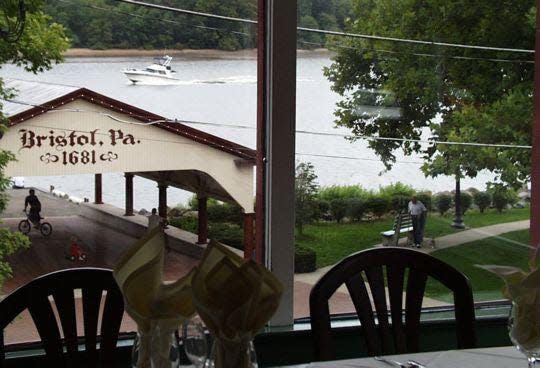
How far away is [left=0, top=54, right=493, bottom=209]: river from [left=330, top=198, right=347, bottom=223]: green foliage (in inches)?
3.1

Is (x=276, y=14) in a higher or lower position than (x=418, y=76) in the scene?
higher

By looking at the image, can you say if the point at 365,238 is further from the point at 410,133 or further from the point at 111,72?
the point at 111,72

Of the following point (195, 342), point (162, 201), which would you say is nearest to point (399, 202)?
point (162, 201)

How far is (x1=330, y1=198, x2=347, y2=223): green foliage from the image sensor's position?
10.5 feet

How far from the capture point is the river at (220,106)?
2.82 meters

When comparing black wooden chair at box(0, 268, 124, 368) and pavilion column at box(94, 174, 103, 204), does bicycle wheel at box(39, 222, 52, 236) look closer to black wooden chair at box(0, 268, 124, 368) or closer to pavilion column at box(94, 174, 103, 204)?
pavilion column at box(94, 174, 103, 204)

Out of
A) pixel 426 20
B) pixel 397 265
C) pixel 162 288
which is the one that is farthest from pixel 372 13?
pixel 162 288

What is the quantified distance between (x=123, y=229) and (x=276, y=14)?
0.97 meters

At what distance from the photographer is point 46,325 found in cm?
196

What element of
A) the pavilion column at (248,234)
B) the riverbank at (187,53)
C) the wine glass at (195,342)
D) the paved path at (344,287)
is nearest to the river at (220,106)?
the riverbank at (187,53)

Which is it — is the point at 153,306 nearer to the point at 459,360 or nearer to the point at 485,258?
the point at 459,360

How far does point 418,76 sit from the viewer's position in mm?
3258

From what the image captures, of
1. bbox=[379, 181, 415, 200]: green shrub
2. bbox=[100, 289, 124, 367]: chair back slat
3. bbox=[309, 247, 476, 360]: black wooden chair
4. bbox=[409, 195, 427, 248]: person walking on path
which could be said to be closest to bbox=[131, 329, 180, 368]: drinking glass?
bbox=[100, 289, 124, 367]: chair back slat

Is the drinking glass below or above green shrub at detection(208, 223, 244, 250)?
above
